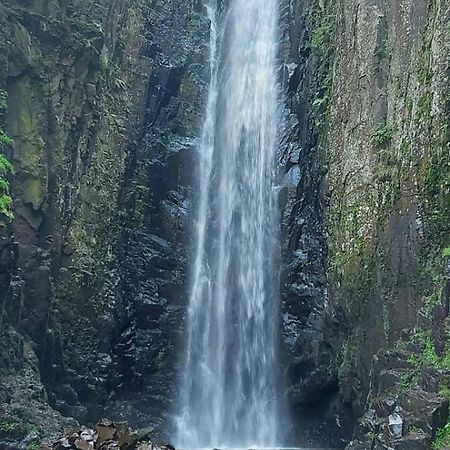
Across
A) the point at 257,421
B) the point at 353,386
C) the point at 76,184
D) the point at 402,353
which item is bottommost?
the point at 257,421

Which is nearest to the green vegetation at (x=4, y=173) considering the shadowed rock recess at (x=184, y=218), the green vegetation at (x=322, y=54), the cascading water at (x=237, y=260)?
the shadowed rock recess at (x=184, y=218)

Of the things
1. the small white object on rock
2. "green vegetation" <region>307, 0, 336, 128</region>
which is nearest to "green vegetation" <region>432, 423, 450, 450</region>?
the small white object on rock

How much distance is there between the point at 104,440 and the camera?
1057cm

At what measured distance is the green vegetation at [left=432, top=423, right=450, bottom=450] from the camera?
32.2ft

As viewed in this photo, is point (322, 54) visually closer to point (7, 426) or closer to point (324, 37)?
point (324, 37)

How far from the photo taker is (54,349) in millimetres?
15867

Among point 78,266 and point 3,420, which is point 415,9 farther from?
point 3,420

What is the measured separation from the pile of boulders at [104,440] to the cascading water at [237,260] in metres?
5.23

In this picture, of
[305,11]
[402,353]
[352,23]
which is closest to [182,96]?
[305,11]

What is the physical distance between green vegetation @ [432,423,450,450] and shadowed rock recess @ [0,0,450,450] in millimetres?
27

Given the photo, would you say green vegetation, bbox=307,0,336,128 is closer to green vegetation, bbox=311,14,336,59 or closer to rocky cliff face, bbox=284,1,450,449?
green vegetation, bbox=311,14,336,59

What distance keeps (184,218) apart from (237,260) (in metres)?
2.25

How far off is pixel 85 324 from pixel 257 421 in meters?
5.31

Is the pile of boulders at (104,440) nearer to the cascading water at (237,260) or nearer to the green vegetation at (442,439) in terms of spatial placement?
the green vegetation at (442,439)
